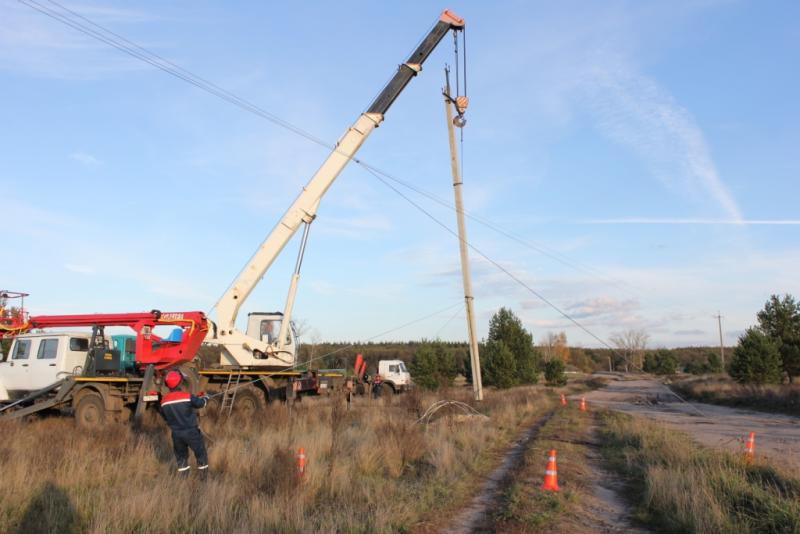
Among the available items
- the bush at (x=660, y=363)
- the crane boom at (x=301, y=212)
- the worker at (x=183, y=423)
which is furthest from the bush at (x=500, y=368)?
the bush at (x=660, y=363)

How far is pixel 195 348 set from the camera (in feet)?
54.7

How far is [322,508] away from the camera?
7.84 meters

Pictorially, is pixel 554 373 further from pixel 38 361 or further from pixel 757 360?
pixel 38 361

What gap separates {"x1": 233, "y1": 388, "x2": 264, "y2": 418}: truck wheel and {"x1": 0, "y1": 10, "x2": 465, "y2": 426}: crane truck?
0.10 feet

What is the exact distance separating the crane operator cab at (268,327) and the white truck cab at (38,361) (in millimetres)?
5168

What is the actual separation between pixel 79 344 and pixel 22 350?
1.55 meters

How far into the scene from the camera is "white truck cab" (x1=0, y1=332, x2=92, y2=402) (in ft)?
53.8

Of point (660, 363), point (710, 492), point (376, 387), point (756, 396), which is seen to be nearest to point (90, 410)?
point (710, 492)

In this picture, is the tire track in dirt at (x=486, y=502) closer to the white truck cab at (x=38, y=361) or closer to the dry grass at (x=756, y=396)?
the white truck cab at (x=38, y=361)

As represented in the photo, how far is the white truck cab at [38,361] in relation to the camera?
16.4 meters

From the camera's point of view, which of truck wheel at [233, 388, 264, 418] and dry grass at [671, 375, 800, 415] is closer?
truck wheel at [233, 388, 264, 418]

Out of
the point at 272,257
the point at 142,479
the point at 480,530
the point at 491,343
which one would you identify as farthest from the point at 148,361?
the point at 491,343

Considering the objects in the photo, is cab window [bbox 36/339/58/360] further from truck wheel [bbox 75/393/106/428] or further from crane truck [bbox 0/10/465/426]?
truck wheel [bbox 75/393/106/428]

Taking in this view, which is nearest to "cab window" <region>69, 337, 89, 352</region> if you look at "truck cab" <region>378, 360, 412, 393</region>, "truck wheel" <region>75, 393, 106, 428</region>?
"truck wheel" <region>75, 393, 106, 428</region>
